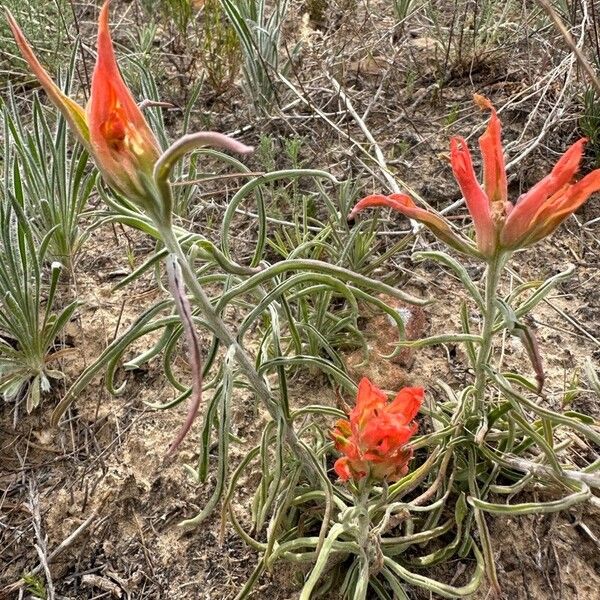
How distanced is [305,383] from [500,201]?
2.76 ft

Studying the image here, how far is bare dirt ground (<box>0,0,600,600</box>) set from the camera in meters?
1.43

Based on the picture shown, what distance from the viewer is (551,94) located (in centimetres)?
233

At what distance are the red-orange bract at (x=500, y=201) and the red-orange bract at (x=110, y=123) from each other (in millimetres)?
336

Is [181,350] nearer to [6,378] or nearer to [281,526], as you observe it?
[6,378]

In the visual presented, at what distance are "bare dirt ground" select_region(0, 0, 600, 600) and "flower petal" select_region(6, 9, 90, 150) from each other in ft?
2.48

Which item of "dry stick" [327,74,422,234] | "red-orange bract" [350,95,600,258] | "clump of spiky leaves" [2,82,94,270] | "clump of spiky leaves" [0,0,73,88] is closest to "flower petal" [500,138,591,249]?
"red-orange bract" [350,95,600,258]

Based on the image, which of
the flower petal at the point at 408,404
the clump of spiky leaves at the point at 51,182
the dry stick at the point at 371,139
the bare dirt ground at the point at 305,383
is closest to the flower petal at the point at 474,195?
the flower petal at the point at 408,404

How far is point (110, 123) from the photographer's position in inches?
31.9

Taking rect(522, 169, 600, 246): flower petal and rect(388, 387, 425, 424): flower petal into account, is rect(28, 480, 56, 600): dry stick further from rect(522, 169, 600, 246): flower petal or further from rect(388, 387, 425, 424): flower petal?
rect(522, 169, 600, 246): flower petal

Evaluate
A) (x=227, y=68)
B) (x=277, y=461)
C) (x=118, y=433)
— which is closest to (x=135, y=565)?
(x=118, y=433)

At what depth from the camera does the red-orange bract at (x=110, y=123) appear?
31.1 inches

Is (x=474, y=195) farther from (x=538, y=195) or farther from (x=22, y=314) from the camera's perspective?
(x=22, y=314)

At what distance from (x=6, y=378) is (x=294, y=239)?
0.92 metres

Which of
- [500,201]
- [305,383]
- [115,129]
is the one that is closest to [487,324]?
[500,201]
